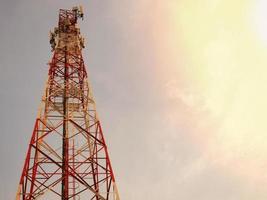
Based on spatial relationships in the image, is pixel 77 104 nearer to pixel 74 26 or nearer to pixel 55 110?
pixel 55 110

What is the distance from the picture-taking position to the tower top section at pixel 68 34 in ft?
112

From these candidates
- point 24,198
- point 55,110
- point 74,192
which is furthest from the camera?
point 55,110

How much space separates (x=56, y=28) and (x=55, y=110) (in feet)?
29.7

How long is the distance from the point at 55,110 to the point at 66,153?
3.77m

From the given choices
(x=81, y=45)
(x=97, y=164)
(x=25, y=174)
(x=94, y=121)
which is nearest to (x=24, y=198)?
(x=25, y=174)

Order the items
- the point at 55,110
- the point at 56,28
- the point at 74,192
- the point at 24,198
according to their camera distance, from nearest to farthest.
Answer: the point at 24,198
the point at 74,192
the point at 55,110
the point at 56,28

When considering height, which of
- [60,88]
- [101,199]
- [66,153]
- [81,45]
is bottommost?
[101,199]

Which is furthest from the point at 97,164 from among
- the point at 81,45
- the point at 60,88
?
the point at 81,45

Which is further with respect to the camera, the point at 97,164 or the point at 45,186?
the point at 97,164

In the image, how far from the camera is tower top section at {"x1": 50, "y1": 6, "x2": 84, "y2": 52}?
34.1m

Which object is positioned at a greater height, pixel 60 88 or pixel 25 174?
pixel 60 88

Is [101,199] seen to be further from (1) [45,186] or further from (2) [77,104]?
(2) [77,104]

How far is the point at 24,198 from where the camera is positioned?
2477 centimetres

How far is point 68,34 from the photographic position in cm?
3484
